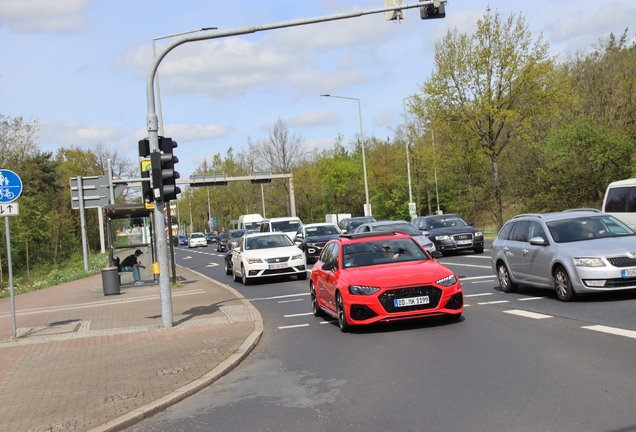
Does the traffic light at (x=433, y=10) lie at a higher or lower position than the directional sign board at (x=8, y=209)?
higher

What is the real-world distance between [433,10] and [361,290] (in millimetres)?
6325

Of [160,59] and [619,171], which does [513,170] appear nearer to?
[619,171]

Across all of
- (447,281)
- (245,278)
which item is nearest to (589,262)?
(447,281)

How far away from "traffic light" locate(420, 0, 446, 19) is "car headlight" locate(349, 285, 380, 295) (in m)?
6.21

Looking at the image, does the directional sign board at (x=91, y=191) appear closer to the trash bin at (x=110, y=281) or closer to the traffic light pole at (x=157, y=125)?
the trash bin at (x=110, y=281)

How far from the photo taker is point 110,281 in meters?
21.8

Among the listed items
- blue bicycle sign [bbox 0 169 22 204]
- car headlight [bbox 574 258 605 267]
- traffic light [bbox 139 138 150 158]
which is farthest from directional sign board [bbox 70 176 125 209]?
car headlight [bbox 574 258 605 267]

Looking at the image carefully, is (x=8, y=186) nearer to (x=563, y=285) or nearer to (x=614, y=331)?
(x=563, y=285)

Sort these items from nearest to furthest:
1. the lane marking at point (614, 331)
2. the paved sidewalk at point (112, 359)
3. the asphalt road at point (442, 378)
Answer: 1. the asphalt road at point (442, 378)
2. the paved sidewalk at point (112, 359)
3. the lane marking at point (614, 331)

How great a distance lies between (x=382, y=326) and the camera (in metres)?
11.2

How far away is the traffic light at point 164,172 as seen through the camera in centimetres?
1244

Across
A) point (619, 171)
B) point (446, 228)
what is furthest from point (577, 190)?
point (446, 228)

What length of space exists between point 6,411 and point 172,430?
82.4 inches

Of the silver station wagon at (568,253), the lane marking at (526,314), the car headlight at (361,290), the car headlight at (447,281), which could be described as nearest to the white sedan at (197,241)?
the silver station wagon at (568,253)
